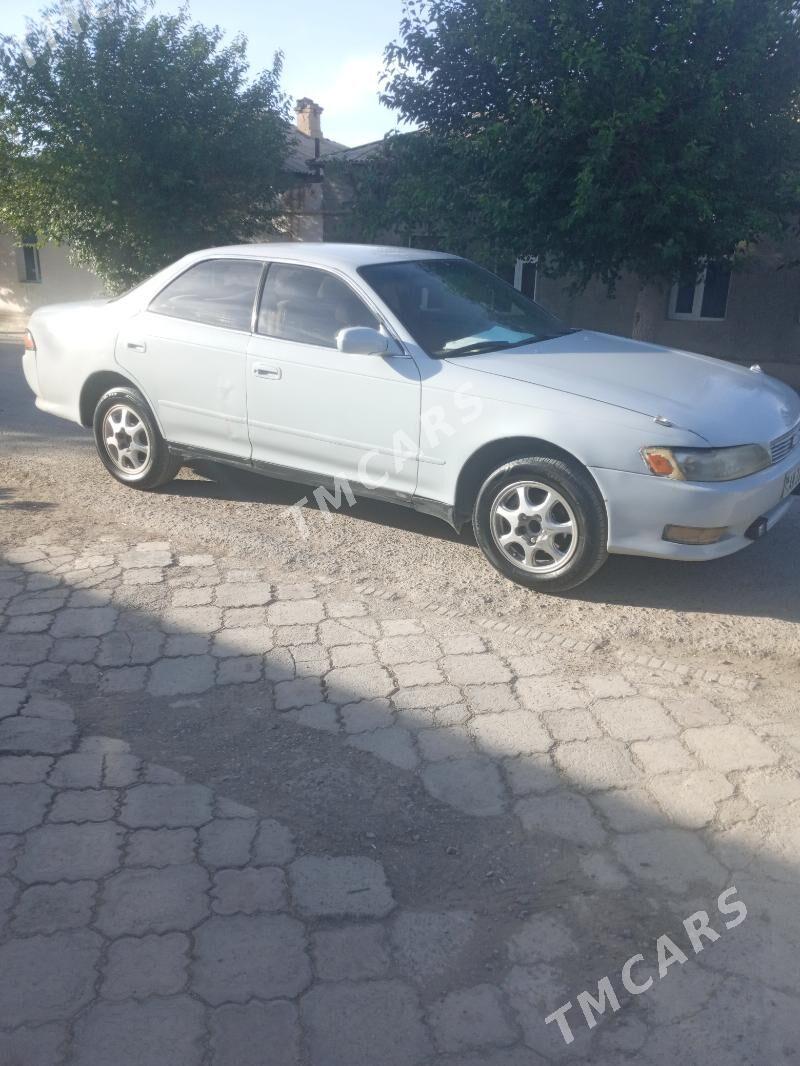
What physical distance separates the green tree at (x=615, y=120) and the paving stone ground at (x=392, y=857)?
7.62 meters

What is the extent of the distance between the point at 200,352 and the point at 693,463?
10.0 feet

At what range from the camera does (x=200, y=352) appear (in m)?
5.72

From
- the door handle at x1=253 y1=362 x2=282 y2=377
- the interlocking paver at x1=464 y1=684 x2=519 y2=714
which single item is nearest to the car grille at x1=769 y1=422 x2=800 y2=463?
the interlocking paver at x1=464 y1=684 x2=519 y2=714

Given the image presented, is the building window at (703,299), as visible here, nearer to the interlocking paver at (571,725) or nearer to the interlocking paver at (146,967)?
the interlocking paver at (571,725)

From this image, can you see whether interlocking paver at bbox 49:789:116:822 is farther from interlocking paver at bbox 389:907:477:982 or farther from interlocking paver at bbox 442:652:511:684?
interlocking paver at bbox 442:652:511:684

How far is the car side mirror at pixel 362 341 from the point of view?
15.9 feet

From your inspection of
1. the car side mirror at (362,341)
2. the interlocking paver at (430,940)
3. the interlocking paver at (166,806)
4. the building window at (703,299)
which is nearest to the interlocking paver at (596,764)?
the interlocking paver at (430,940)

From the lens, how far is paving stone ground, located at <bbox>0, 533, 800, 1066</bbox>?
224 cm

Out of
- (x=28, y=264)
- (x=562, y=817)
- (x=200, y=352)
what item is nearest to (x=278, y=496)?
(x=200, y=352)

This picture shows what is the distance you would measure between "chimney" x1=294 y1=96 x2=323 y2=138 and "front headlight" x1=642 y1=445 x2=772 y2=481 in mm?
27825

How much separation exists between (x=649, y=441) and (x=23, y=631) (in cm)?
299

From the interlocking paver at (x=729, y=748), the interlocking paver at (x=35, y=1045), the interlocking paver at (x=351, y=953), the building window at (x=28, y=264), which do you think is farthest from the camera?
the building window at (x=28, y=264)

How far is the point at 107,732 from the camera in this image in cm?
349

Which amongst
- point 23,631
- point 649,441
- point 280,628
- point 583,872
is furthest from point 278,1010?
point 649,441
